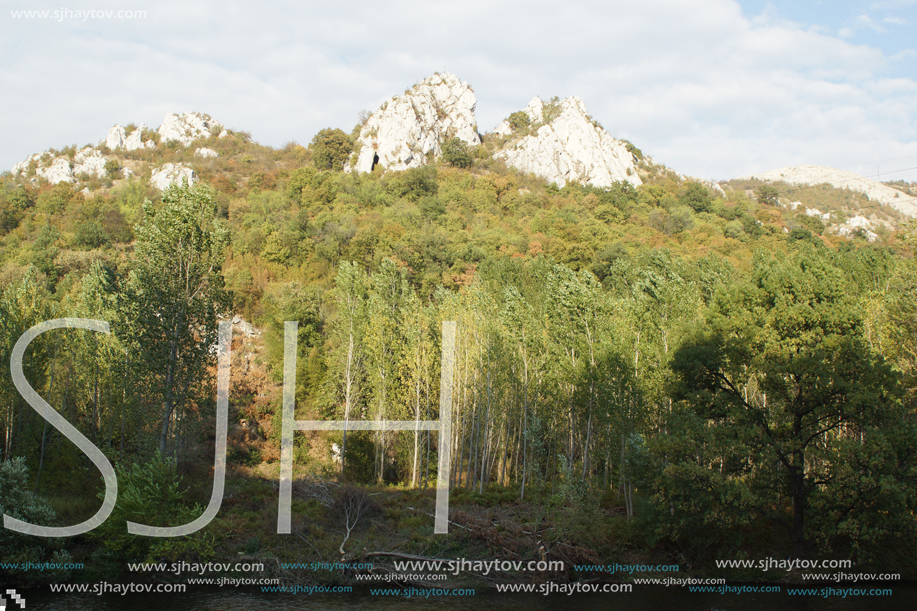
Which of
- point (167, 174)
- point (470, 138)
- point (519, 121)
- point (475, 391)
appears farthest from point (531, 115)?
point (475, 391)

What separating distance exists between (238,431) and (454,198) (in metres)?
52.7

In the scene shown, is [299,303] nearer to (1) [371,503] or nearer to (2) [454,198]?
(1) [371,503]

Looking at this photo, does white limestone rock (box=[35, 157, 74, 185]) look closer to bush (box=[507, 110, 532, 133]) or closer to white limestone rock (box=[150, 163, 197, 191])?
white limestone rock (box=[150, 163, 197, 191])

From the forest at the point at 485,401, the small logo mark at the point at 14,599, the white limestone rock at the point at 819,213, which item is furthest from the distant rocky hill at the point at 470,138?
the small logo mark at the point at 14,599

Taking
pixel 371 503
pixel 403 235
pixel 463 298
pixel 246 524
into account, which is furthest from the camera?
pixel 403 235

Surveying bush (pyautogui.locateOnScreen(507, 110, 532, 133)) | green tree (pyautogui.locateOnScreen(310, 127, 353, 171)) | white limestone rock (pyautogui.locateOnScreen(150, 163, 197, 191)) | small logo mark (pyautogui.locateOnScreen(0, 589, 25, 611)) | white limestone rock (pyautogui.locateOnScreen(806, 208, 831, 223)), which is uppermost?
bush (pyautogui.locateOnScreen(507, 110, 532, 133))

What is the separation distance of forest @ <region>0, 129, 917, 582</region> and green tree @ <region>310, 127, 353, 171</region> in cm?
4790

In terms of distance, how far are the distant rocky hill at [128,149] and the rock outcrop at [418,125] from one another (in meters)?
28.4

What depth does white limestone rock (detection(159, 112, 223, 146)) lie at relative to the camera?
359 feet

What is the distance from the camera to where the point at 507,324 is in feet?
113

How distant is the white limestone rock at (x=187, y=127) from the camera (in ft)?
359

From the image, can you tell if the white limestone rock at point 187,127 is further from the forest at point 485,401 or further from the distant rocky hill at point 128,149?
the forest at point 485,401

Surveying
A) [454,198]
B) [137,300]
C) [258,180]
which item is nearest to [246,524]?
[137,300]

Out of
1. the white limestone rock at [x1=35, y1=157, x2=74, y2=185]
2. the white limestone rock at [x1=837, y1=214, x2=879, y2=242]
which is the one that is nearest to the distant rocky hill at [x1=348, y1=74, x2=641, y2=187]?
the white limestone rock at [x1=837, y1=214, x2=879, y2=242]
